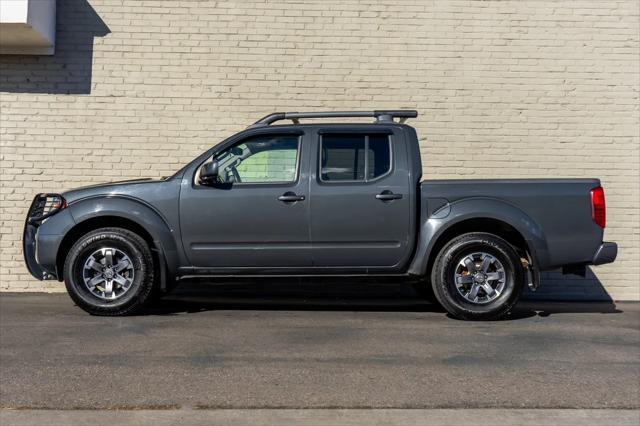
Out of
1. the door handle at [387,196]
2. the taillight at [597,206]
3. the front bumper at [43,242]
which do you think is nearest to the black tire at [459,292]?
the door handle at [387,196]

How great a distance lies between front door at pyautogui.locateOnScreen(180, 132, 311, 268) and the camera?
7855 mm

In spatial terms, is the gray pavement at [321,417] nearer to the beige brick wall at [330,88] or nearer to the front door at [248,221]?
the front door at [248,221]

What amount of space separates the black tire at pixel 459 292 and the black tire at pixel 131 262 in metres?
2.83

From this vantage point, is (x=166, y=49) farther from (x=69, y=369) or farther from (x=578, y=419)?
(x=578, y=419)

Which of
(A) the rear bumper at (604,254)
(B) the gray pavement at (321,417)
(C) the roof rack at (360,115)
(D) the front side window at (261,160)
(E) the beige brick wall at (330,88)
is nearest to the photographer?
(B) the gray pavement at (321,417)

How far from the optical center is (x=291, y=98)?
10.1 meters

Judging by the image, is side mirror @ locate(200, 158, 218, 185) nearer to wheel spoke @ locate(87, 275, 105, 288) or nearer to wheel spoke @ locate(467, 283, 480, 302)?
wheel spoke @ locate(87, 275, 105, 288)

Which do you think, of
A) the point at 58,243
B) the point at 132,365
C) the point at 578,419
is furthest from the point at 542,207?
the point at 58,243

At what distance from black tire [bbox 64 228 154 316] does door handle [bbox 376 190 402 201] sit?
2.30m

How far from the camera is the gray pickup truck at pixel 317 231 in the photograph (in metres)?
7.81

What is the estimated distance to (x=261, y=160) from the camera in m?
8.00

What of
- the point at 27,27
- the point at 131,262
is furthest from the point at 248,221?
the point at 27,27

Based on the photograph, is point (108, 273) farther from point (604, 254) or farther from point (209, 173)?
point (604, 254)

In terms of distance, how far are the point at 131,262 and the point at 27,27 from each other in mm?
3269
